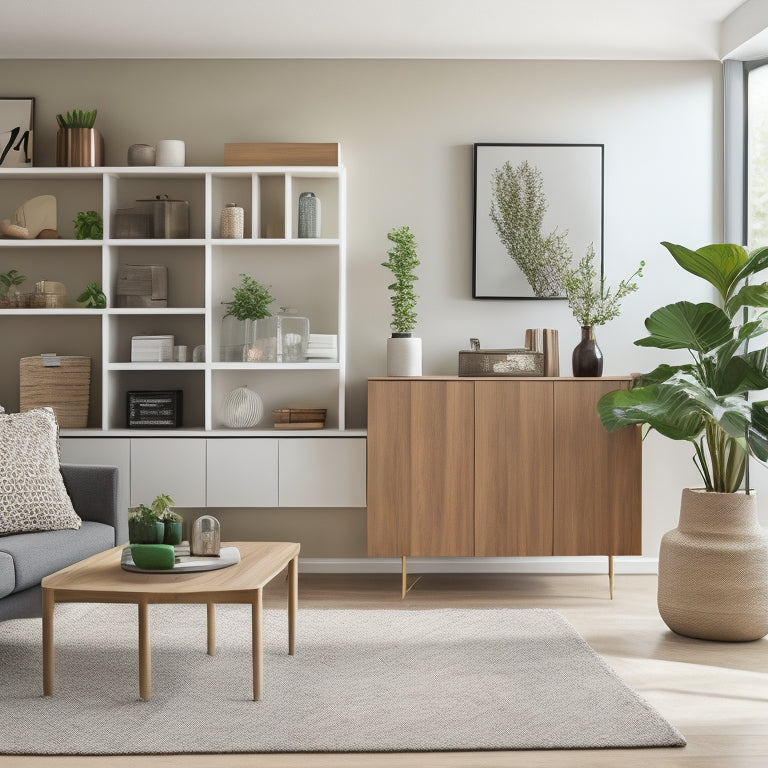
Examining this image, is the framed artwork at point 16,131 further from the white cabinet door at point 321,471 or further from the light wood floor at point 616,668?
the light wood floor at point 616,668

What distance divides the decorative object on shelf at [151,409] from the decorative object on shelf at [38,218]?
0.95 metres

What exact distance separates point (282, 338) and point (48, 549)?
5.43 feet

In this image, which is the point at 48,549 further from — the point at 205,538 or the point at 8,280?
the point at 8,280

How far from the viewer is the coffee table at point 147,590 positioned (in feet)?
8.23

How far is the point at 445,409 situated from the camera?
4.10 meters

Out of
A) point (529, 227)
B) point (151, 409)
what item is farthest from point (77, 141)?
point (529, 227)

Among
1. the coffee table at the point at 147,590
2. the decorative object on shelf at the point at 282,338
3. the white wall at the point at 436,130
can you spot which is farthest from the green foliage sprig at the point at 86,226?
the coffee table at the point at 147,590

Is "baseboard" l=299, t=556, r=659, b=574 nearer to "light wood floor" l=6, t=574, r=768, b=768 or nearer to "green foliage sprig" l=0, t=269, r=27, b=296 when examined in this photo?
"light wood floor" l=6, t=574, r=768, b=768

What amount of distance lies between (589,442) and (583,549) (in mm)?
504

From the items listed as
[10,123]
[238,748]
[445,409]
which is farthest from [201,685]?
[10,123]

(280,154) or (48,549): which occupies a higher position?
(280,154)

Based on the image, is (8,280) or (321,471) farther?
(8,280)

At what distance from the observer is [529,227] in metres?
4.59

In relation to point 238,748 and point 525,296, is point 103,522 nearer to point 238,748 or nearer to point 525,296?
point 238,748
